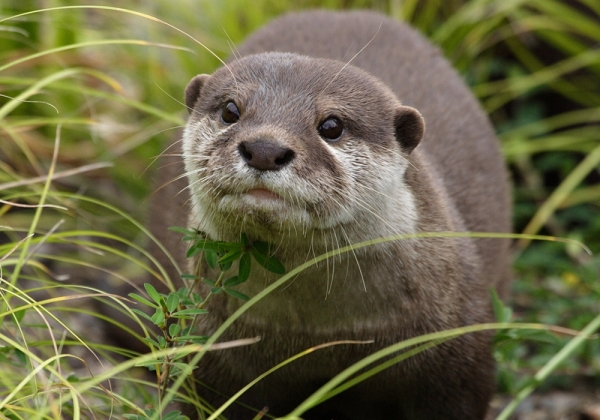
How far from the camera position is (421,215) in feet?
9.38

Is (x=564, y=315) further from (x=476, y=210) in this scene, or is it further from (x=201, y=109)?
(x=201, y=109)

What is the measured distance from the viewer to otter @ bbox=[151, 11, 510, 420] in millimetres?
2383

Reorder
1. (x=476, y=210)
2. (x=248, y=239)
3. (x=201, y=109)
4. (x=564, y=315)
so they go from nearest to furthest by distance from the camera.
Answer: (x=248, y=239), (x=201, y=109), (x=476, y=210), (x=564, y=315)

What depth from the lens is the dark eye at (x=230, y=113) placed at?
2.61 meters

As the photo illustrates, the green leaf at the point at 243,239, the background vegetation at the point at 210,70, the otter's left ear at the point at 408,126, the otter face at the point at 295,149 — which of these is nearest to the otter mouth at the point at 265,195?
the otter face at the point at 295,149

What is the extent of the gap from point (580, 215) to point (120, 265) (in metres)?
2.58

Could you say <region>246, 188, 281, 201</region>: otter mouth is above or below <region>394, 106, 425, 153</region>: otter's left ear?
below

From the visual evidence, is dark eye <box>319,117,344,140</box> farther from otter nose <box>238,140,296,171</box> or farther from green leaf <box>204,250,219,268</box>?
green leaf <box>204,250,219,268</box>

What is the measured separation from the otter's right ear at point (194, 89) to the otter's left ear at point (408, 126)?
2.08ft

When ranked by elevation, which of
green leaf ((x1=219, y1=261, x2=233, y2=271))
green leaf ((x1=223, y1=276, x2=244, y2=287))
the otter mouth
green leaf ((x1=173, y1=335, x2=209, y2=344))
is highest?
the otter mouth

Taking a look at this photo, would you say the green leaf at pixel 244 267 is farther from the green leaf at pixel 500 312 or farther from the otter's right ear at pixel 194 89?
the green leaf at pixel 500 312

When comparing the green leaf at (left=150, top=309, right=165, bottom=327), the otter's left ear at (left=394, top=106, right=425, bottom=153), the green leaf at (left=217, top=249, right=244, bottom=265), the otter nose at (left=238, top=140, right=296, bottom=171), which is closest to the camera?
the otter nose at (left=238, top=140, right=296, bottom=171)

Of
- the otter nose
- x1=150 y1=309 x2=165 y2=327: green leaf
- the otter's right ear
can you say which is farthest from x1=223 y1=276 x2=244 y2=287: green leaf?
the otter's right ear

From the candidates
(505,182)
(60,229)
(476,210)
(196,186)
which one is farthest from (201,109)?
(60,229)
